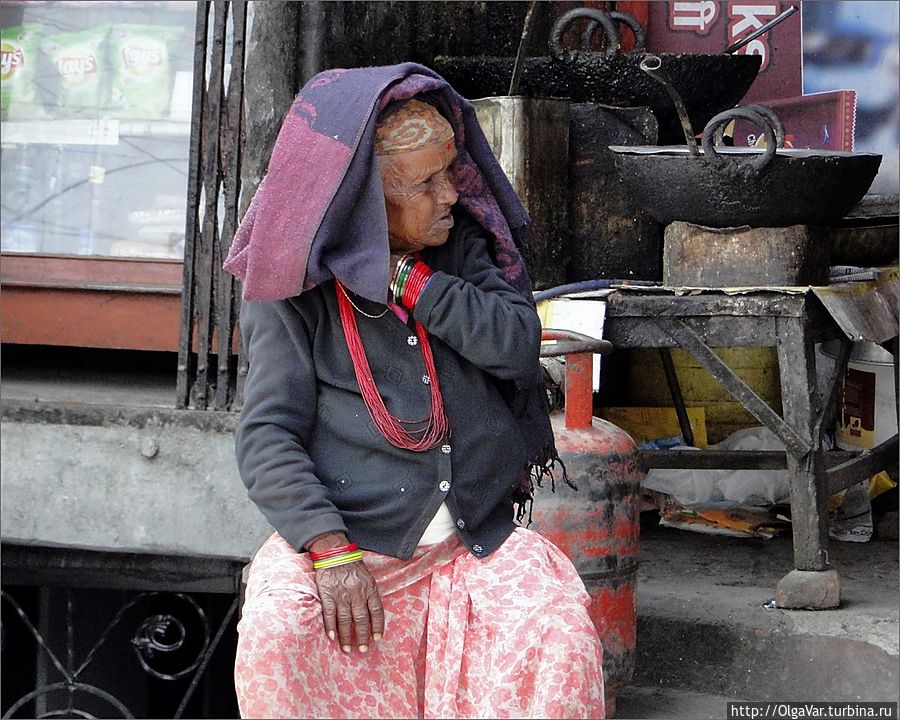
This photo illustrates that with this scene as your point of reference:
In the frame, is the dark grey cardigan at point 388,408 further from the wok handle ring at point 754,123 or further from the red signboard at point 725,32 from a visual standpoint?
the red signboard at point 725,32

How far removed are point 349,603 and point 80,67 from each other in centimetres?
322

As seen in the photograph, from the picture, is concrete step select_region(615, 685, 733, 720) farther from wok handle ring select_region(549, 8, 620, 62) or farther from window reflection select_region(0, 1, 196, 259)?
window reflection select_region(0, 1, 196, 259)

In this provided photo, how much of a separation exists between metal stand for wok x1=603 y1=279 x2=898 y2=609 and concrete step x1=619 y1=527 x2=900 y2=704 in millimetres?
124

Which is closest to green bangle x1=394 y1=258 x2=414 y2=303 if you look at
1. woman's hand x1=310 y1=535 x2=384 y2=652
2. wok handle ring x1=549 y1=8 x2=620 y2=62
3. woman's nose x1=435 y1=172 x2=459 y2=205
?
woman's nose x1=435 y1=172 x2=459 y2=205

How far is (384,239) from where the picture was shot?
7.49ft

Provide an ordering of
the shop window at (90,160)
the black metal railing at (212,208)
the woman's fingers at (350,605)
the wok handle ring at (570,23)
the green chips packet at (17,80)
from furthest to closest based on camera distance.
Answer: the green chips packet at (17,80), the shop window at (90,160), the wok handle ring at (570,23), the black metal railing at (212,208), the woman's fingers at (350,605)

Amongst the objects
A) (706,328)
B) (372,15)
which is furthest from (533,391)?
(372,15)

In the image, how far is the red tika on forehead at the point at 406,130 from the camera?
7.70 feet

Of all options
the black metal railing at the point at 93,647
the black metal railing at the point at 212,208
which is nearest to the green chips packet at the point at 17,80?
the black metal railing at the point at 212,208

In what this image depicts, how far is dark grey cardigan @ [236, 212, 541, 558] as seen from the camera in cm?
231

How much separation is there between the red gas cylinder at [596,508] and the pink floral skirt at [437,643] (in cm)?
81

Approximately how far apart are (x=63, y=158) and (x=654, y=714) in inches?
118

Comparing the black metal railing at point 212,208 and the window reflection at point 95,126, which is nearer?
the black metal railing at point 212,208

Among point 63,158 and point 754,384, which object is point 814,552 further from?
point 63,158
